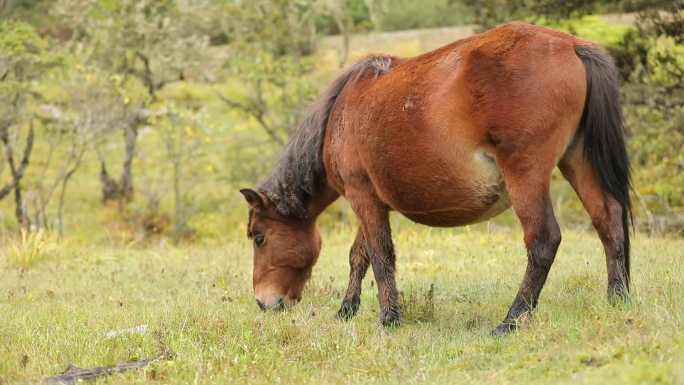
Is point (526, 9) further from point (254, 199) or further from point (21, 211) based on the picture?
point (21, 211)

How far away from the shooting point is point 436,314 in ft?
21.2

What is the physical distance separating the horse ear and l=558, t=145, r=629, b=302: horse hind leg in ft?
9.31

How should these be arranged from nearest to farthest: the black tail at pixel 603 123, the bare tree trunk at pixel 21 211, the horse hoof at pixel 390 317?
the black tail at pixel 603 123, the horse hoof at pixel 390 317, the bare tree trunk at pixel 21 211

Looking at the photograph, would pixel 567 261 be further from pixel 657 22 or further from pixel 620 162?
pixel 657 22

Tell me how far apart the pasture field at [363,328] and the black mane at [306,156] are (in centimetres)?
105

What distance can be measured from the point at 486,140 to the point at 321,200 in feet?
7.40

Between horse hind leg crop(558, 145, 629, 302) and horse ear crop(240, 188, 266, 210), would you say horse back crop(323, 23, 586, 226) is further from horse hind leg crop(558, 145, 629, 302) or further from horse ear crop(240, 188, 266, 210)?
horse ear crop(240, 188, 266, 210)

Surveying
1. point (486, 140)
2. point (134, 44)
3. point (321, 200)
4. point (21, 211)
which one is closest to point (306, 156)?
point (321, 200)

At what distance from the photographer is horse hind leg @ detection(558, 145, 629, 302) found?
18.3 ft

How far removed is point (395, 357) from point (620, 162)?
2.18 metres

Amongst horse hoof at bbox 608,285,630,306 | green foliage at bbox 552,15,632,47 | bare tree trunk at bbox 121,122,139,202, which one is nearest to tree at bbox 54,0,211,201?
bare tree trunk at bbox 121,122,139,202

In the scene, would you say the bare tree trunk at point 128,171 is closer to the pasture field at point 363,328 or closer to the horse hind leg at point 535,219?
the pasture field at point 363,328

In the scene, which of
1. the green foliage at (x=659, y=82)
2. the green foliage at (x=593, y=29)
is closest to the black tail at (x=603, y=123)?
the green foliage at (x=659, y=82)

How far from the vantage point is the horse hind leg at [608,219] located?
5.57m
